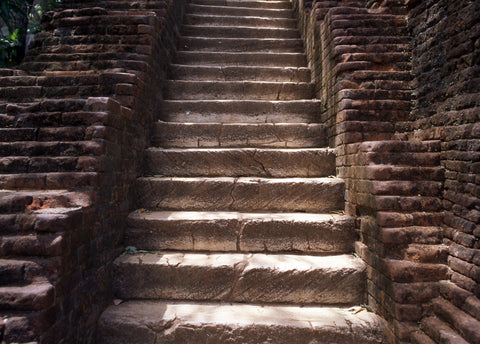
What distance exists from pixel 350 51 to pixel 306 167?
1284mm

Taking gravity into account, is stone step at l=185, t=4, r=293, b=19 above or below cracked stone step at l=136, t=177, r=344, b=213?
above

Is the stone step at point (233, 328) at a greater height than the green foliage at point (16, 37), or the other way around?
the green foliage at point (16, 37)

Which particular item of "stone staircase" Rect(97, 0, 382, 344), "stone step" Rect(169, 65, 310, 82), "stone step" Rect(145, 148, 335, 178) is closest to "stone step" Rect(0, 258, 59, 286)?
"stone staircase" Rect(97, 0, 382, 344)

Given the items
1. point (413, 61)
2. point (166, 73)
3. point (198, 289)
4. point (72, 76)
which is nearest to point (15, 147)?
point (72, 76)

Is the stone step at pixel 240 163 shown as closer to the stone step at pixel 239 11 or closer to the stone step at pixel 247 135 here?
the stone step at pixel 247 135

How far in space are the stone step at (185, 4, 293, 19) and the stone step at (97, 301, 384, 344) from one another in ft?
17.2

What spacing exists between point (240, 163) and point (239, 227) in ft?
2.55

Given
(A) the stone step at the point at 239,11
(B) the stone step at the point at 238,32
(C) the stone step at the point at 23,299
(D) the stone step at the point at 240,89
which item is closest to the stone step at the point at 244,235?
(C) the stone step at the point at 23,299

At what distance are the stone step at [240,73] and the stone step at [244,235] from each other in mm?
2383

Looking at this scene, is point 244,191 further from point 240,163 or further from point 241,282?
point 241,282

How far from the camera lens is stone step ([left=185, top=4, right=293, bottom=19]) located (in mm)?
5379

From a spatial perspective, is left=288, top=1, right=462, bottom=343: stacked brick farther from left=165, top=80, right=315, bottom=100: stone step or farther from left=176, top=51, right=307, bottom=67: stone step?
left=176, top=51, right=307, bottom=67: stone step

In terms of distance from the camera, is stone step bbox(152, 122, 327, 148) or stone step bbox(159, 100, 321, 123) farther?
stone step bbox(159, 100, 321, 123)

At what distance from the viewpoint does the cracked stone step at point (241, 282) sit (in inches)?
87.6
